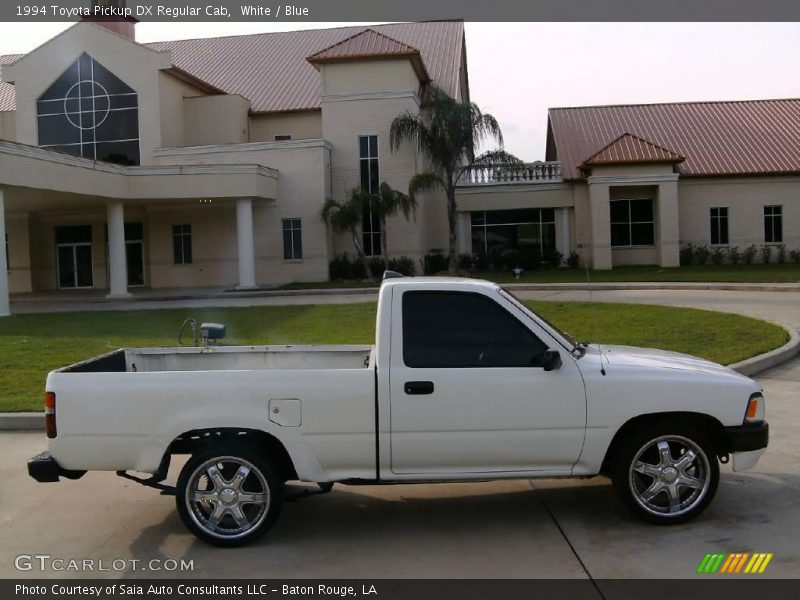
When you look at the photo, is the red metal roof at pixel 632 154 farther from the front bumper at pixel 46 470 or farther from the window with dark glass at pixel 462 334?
the front bumper at pixel 46 470

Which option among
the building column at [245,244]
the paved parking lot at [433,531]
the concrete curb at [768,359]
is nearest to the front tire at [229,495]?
the paved parking lot at [433,531]

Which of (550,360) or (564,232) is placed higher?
A: (564,232)

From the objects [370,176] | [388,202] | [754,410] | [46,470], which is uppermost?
[370,176]

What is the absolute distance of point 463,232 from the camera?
3812cm

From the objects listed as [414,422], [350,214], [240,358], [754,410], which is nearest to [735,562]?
[754,410]

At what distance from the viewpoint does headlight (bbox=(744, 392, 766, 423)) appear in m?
5.75

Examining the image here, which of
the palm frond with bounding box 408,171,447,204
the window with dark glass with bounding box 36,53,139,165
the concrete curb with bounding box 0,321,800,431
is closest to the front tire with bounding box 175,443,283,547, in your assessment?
the concrete curb with bounding box 0,321,800,431

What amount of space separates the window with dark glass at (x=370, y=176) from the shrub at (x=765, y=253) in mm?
16474

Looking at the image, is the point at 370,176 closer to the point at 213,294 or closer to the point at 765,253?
the point at 213,294

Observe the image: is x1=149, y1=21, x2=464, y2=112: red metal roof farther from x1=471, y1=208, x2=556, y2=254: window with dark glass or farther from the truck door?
the truck door

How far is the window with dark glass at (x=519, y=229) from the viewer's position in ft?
124

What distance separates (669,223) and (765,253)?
15.1 ft

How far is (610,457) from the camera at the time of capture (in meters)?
5.79

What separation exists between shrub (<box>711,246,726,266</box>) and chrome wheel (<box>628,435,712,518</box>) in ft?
105
